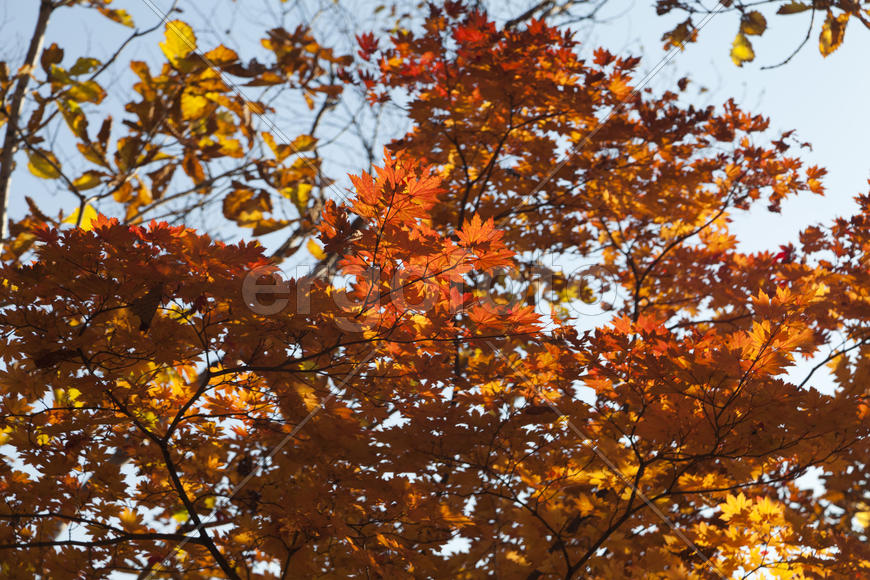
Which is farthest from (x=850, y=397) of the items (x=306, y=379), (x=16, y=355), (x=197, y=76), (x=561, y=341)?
(x=197, y=76)

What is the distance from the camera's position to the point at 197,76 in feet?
15.2

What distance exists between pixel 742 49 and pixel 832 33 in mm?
379

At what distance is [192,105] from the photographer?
15.3 feet

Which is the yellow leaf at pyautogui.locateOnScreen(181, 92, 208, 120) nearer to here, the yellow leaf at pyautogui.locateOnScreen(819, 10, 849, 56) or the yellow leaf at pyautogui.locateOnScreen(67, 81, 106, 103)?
the yellow leaf at pyautogui.locateOnScreen(67, 81, 106, 103)

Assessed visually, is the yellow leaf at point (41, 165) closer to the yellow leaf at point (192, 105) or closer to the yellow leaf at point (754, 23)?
the yellow leaf at point (192, 105)

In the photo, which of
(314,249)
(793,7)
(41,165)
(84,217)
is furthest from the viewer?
(314,249)

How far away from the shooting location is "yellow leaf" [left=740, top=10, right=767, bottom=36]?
9.38 feet

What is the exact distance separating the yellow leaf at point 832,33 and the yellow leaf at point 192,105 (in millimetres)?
4068

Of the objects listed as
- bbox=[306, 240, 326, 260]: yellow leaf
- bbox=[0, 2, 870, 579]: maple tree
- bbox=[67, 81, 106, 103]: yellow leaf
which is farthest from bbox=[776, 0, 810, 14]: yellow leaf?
→ bbox=[67, 81, 106, 103]: yellow leaf

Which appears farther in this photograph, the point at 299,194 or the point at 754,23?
the point at 299,194

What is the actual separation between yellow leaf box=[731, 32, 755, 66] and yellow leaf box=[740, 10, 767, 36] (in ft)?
0.13

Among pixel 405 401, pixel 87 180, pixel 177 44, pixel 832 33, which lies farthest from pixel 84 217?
pixel 832 33

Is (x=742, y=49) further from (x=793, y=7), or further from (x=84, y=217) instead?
(x=84, y=217)

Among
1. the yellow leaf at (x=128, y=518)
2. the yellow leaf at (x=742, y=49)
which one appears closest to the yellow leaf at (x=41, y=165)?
the yellow leaf at (x=128, y=518)
